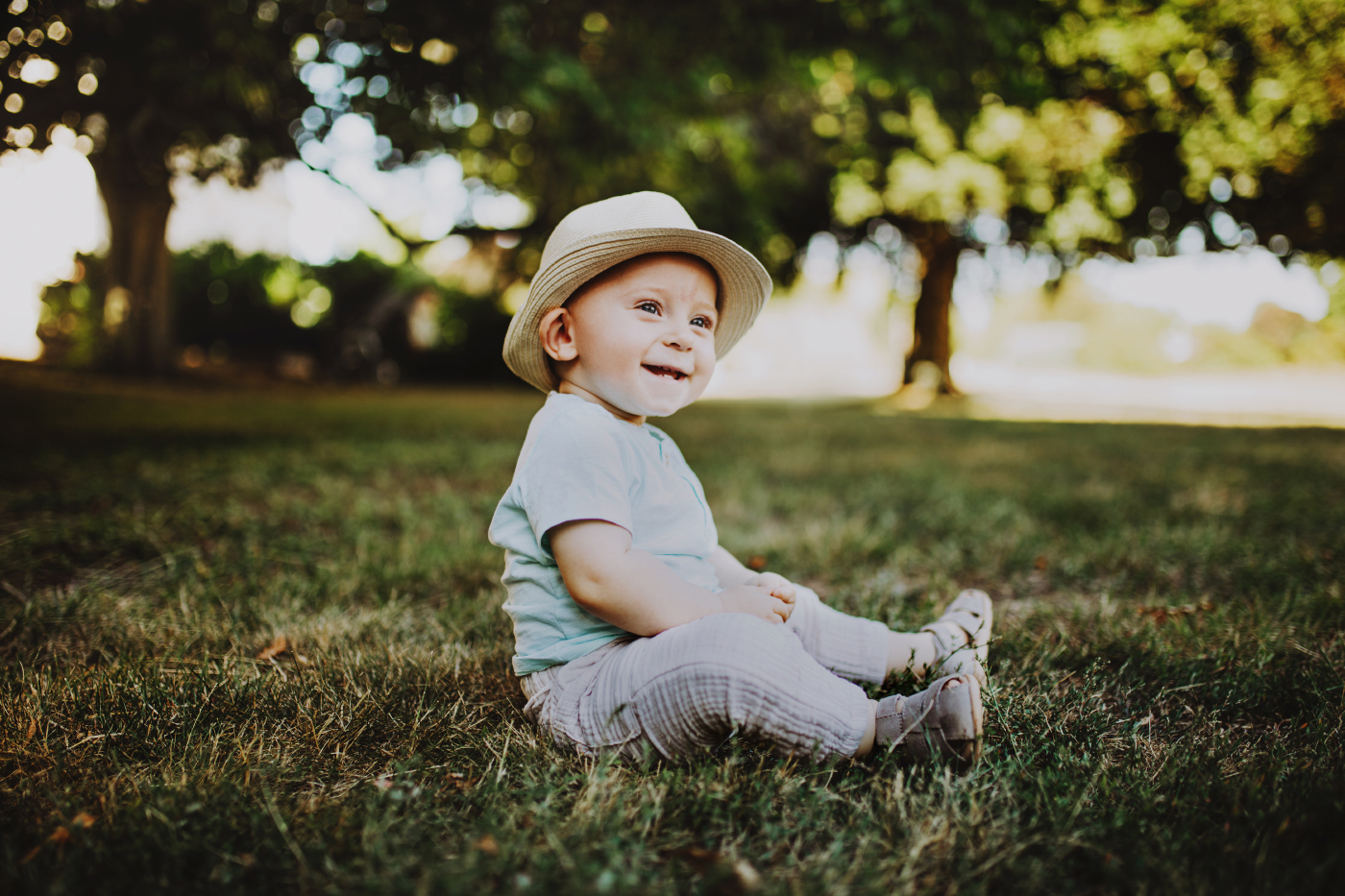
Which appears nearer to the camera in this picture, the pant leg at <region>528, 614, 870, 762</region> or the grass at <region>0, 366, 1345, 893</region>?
the grass at <region>0, 366, 1345, 893</region>

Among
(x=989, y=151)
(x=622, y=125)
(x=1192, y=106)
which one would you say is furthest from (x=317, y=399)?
(x=1192, y=106)

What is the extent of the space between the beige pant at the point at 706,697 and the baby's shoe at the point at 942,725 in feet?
0.23

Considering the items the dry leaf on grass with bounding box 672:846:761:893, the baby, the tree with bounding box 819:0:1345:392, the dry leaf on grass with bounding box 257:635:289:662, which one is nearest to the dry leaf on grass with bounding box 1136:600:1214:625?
the baby

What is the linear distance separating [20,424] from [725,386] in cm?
2236

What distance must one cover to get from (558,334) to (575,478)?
0.37 m

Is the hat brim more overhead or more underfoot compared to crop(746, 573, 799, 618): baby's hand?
more overhead

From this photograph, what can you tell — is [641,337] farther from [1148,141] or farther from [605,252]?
[1148,141]

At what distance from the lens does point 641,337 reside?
1613mm

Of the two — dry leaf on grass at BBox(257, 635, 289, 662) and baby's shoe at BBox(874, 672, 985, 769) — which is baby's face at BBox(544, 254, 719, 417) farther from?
dry leaf on grass at BBox(257, 635, 289, 662)

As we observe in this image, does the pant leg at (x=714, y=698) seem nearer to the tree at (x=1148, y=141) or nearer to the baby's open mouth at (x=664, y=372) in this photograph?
the baby's open mouth at (x=664, y=372)

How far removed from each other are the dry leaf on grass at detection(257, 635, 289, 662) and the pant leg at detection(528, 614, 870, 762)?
3.09ft

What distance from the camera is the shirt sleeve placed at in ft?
4.86

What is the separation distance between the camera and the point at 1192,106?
11633 mm

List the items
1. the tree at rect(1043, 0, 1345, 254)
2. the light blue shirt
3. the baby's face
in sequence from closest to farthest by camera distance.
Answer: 1. the light blue shirt
2. the baby's face
3. the tree at rect(1043, 0, 1345, 254)
